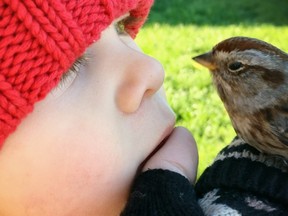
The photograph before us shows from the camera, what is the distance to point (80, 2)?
3.09 ft

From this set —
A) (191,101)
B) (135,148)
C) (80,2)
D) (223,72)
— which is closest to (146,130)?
(135,148)

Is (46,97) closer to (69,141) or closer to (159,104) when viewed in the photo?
(69,141)

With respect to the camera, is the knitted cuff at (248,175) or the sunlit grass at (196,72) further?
the sunlit grass at (196,72)

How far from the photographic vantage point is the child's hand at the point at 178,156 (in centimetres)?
102

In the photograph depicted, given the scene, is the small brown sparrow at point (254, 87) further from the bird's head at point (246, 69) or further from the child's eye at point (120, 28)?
the child's eye at point (120, 28)

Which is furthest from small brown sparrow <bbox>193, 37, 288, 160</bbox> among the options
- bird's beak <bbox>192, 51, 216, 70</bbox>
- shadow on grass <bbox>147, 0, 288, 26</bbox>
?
shadow on grass <bbox>147, 0, 288, 26</bbox>

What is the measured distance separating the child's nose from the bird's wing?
1.28 ft

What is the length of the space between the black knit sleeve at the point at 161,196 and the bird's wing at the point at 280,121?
37cm

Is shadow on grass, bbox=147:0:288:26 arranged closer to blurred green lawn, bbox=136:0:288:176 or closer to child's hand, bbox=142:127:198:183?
blurred green lawn, bbox=136:0:288:176

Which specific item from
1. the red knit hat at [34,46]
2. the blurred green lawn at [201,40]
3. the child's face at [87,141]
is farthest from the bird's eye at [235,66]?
the blurred green lawn at [201,40]

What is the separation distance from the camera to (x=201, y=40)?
3.95m

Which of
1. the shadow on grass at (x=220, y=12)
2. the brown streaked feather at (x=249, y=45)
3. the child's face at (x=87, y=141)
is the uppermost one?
the child's face at (x=87, y=141)

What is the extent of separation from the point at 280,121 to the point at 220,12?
3.45 metres

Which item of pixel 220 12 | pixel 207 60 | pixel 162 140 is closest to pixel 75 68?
pixel 162 140
